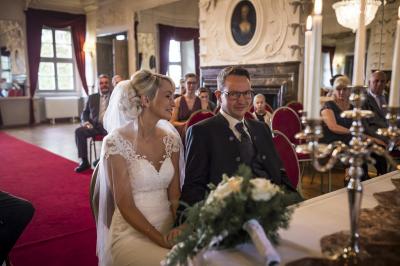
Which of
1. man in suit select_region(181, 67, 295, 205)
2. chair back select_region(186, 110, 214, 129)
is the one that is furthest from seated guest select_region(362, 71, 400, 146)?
man in suit select_region(181, 67, 295, 205)

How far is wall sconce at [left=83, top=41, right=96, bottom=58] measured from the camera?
36.1ft

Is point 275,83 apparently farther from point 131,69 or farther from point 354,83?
point 354,83

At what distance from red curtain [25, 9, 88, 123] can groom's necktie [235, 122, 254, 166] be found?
10.0 meters

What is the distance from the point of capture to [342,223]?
1.25m

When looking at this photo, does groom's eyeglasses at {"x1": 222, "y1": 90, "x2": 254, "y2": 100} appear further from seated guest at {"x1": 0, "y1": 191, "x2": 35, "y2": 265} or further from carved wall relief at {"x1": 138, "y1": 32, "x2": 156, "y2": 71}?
carved wall relief at {"x1": 138, "y1": 32, "x2": 156, "y2": 71}

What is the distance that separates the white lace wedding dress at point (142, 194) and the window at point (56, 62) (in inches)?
406

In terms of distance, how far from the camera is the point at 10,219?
2072 millimetres

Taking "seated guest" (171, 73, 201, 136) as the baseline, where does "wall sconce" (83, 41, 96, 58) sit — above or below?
above

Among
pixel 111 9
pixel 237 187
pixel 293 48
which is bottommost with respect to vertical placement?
pixel 237 187

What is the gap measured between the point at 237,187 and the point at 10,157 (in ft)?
19.9

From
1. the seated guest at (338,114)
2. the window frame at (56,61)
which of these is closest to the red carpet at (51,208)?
the seated guest at (338,114)

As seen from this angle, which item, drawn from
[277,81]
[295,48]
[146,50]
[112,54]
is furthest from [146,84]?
[112,54]

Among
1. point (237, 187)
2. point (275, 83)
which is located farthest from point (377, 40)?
point (237, 187)

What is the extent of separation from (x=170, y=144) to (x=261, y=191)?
1046 mm
